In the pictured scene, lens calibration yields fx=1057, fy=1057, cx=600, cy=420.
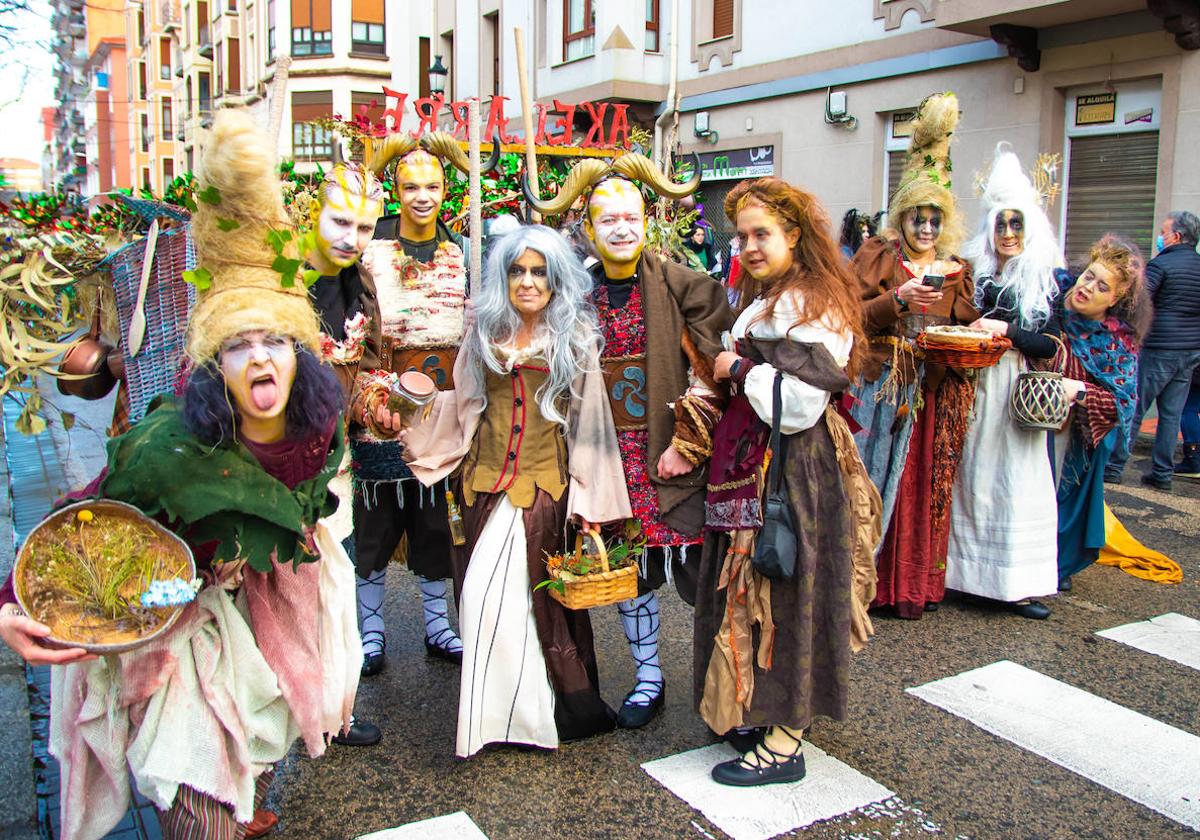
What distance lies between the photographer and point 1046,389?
15.1ft

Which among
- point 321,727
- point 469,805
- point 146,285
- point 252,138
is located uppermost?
point 252,138

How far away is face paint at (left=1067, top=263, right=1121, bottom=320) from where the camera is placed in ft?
15.4

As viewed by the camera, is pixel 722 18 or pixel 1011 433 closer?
pixel 1011 433

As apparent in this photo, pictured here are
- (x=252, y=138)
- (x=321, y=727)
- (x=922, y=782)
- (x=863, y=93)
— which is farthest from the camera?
(x=863, y=93)

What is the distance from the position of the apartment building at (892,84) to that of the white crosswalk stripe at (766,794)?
8466 millimetres

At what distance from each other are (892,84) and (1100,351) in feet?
28.7

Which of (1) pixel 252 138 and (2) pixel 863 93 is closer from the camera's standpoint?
(1) pixel 252 138

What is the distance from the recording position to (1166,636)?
4.57 m

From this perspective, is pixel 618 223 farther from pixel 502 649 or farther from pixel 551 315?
pixel 502 649

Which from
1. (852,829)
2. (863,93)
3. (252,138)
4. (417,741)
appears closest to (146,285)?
(252,138)

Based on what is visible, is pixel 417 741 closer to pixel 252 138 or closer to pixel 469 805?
pixel 469 805

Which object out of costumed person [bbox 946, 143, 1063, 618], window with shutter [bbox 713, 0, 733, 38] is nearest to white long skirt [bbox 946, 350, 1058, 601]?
costumed person [bbox 946, 143, 1063, 618]

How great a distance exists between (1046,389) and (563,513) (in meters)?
2.40

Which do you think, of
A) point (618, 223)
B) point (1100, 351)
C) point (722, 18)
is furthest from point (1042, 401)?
point (722, 18)
